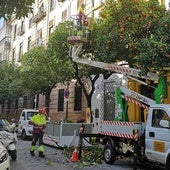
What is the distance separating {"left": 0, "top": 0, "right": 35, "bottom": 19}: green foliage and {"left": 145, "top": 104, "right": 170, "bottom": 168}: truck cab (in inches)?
171

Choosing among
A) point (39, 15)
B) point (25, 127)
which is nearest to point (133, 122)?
point (25, 127)

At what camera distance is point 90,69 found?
60.5ft

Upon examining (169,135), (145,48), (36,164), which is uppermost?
(145,48)

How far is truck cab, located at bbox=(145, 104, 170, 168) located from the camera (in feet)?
32.8

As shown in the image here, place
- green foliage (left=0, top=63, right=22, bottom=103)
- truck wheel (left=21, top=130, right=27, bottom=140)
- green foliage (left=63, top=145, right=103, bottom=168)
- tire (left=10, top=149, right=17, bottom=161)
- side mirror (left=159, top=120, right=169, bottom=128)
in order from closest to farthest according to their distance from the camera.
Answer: side mirror (left=159, top=120, right=169, bottom=128)
tire (left=10, top=149, right=17, bottom=161)
green foliage (left=63, top=145, right=103, bottom=168)
truck wheel (left=21, top=130, right=27, bottom=140)
green foliage (left=0, top=63, right=22, bottom=103)

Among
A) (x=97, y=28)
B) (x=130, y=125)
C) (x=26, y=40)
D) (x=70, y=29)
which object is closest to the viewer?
(x=130, y=125)

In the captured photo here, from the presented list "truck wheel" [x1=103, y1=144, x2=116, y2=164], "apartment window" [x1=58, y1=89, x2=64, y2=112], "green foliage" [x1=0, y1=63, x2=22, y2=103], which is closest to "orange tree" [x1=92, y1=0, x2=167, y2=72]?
"truck wheel" [x1=103, y1=144, x2=116, y2=164]

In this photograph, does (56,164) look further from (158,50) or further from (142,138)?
(158,50)

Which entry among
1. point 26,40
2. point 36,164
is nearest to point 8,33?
point 26,40

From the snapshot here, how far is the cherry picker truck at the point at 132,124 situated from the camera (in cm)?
1037

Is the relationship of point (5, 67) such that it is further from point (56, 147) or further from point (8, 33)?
point (56, 147)

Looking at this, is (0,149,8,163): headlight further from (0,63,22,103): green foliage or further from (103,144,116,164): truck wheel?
(0,63,22,103): green foliage

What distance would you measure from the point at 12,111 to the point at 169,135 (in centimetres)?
3152

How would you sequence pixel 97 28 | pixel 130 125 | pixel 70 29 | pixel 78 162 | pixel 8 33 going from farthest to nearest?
pixel 8 33 < pixel 70 29 < pixel 97 28 < pixel 78 162 < pixel 130 125
